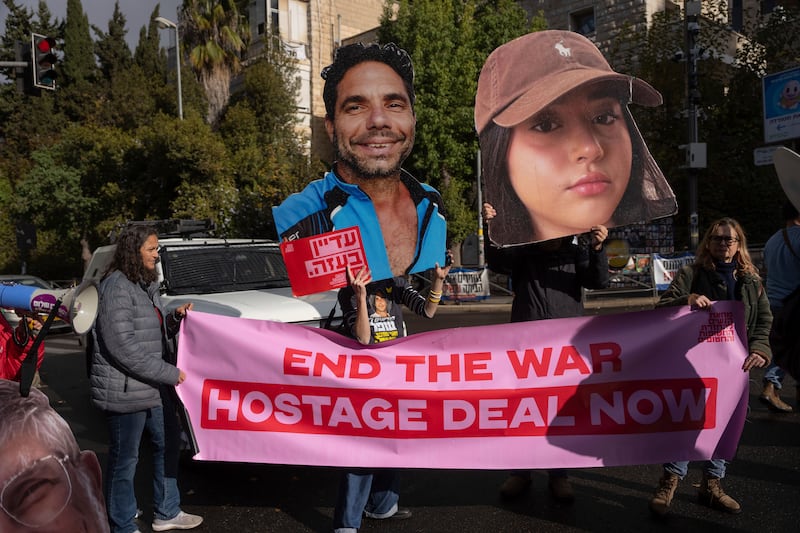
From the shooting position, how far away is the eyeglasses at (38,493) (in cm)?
112

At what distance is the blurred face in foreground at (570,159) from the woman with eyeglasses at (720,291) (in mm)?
949

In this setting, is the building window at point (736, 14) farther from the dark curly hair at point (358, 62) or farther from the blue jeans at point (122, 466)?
the blue jeans at point (122, 466)

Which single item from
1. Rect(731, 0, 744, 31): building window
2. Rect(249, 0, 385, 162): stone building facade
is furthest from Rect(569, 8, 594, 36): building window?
Rect(249, 0, 385, 162): stone building facade

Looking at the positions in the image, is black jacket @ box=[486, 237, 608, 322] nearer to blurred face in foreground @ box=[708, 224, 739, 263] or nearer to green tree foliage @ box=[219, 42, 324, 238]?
blurred face in foreground @ box=[708, 224, 739, 263]

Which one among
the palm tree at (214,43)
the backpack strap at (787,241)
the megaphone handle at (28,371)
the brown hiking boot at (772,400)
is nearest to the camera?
the megaphone handle at (28,371)

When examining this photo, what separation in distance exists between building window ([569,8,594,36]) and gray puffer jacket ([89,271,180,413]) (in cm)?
2873

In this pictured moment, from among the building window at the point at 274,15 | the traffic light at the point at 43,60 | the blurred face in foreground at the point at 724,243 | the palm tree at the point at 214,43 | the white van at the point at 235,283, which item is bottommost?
the white van at the point at 235,283

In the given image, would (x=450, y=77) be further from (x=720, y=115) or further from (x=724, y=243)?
(x=724, y=243)

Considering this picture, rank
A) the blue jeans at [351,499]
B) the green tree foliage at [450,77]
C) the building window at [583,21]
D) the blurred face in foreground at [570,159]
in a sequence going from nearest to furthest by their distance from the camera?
the blue jeans at [351,499] → the blurred face in foreground at [570,159] → the green tree foliage at [450,77] → the building window at [583,21]

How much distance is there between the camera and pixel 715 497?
4.40 m

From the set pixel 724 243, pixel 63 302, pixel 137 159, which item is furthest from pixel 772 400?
pixel 137 159

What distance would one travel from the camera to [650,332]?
4039 millimetres

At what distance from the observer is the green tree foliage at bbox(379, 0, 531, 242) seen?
76.0 feet

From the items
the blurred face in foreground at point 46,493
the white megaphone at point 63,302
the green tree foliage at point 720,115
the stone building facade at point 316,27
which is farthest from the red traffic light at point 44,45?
the green tree foliage at point 720,115
